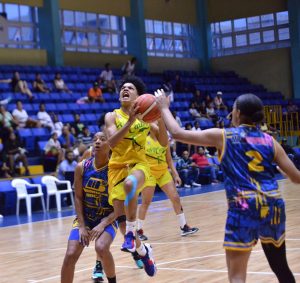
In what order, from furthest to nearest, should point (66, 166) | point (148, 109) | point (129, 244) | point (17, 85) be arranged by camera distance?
point (17, 85) < point (66, 166) < point (129, 244) < point (148, 109)

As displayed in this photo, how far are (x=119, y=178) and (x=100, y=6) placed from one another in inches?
742

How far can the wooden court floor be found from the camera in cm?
618

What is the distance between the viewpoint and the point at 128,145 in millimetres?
5820

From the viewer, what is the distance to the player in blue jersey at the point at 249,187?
147 inches

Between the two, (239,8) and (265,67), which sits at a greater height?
A: (239,8)

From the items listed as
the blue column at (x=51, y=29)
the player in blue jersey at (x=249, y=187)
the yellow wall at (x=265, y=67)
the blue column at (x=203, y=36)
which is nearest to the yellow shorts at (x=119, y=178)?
the player in blue jersey at (x=249, y=187)

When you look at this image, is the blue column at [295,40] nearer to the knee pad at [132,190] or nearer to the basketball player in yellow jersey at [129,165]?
the basketball player in yellow jersey at [129,165]

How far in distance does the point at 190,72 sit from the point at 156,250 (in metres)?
18.8

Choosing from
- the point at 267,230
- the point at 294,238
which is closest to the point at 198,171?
the point at 294,238

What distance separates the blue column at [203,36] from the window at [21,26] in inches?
357

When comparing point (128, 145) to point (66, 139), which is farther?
point (66, 139)

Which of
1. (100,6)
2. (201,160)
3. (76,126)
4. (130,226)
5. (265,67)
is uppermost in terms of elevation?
(100,6)

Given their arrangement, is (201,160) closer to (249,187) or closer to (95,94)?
(95,94)

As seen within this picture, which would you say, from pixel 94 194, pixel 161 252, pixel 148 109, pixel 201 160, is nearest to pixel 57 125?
pixel 201 160
